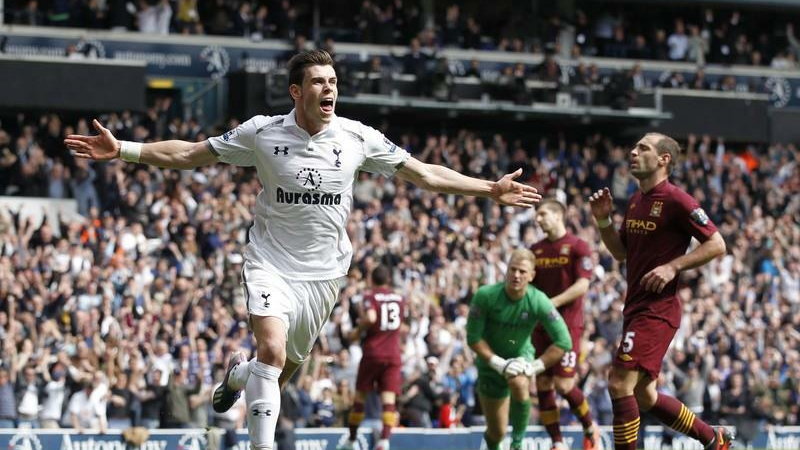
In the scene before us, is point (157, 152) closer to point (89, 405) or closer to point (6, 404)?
point (89, 405)

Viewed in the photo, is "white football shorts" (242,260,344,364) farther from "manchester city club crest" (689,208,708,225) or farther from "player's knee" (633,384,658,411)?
"manchester city club crest" (689,208,708,225)

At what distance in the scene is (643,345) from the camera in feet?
39.0

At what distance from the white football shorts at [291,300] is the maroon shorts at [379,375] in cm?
701

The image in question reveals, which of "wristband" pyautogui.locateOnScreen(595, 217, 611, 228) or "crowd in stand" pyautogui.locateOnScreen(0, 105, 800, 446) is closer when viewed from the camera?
"wristband" pyautogui.locateOnScreen(595, 217, 611, 228)

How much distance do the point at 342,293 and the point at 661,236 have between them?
11.4m

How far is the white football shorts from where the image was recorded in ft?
34.3

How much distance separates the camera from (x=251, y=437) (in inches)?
403

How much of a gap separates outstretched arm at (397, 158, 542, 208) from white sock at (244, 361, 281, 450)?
167cm

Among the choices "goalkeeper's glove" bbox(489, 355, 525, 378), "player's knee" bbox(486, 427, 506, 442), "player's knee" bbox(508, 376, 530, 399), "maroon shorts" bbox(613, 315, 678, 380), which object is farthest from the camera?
"player's knee" bbox(486, 427, 506, 442)

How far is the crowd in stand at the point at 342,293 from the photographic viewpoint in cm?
1984

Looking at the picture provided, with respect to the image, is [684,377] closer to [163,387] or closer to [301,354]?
[163,387]

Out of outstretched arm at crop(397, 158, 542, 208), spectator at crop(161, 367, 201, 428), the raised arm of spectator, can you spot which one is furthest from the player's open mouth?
spectator at crop(161, 367, 201, 428)

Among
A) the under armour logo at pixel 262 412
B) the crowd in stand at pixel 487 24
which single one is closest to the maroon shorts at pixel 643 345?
the under armour logo at pixel 262 412

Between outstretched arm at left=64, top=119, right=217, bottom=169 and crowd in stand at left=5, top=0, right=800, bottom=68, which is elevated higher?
crowd in stand at left=5, top=0, right=800, bottom=68
